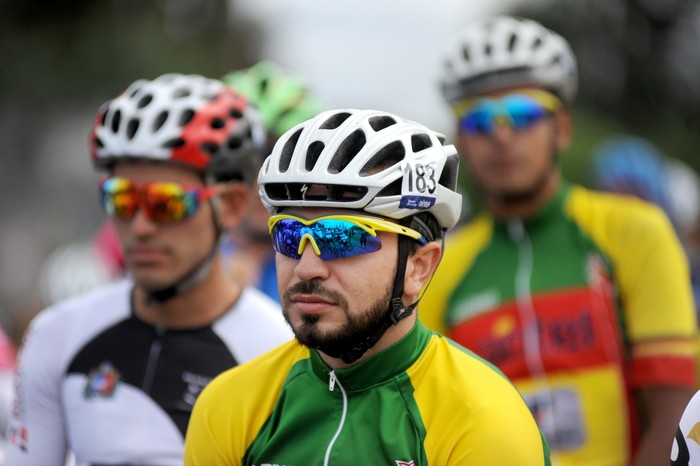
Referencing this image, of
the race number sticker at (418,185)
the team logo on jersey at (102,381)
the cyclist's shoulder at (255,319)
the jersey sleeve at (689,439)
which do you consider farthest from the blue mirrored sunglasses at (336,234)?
the team logo on jersey at (102,381)

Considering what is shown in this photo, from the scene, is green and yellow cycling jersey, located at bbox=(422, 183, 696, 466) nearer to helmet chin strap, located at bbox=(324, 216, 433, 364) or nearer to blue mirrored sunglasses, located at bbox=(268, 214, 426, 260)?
helmet chin strap, located at bbox=(324, 216, 433, 364)

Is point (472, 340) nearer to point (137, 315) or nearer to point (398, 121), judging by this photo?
point (137, 315)

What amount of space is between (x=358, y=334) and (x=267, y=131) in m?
4.04

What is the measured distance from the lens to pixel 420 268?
14.1 feet

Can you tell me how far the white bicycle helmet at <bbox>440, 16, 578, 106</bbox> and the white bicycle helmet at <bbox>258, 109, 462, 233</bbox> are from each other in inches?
109

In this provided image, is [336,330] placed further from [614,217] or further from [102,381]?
[614,217]

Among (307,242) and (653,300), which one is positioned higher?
(307,242)

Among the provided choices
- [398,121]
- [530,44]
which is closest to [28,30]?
[530,44]

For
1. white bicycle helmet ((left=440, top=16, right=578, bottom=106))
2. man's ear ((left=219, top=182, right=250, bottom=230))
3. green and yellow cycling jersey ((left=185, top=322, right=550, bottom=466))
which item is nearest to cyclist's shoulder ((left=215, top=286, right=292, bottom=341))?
man's ear ((left=219, top=182, right=250, bottom=230))

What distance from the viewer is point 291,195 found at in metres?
4.20

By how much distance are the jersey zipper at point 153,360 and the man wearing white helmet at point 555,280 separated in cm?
181

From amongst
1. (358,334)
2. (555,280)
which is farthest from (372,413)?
(555,280)

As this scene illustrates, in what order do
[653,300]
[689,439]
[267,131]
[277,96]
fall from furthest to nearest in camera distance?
1. [277,96]
2. [267,131]
3. [653,300]
4. [689,439]

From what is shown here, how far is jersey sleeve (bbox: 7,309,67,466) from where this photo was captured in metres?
5.38
